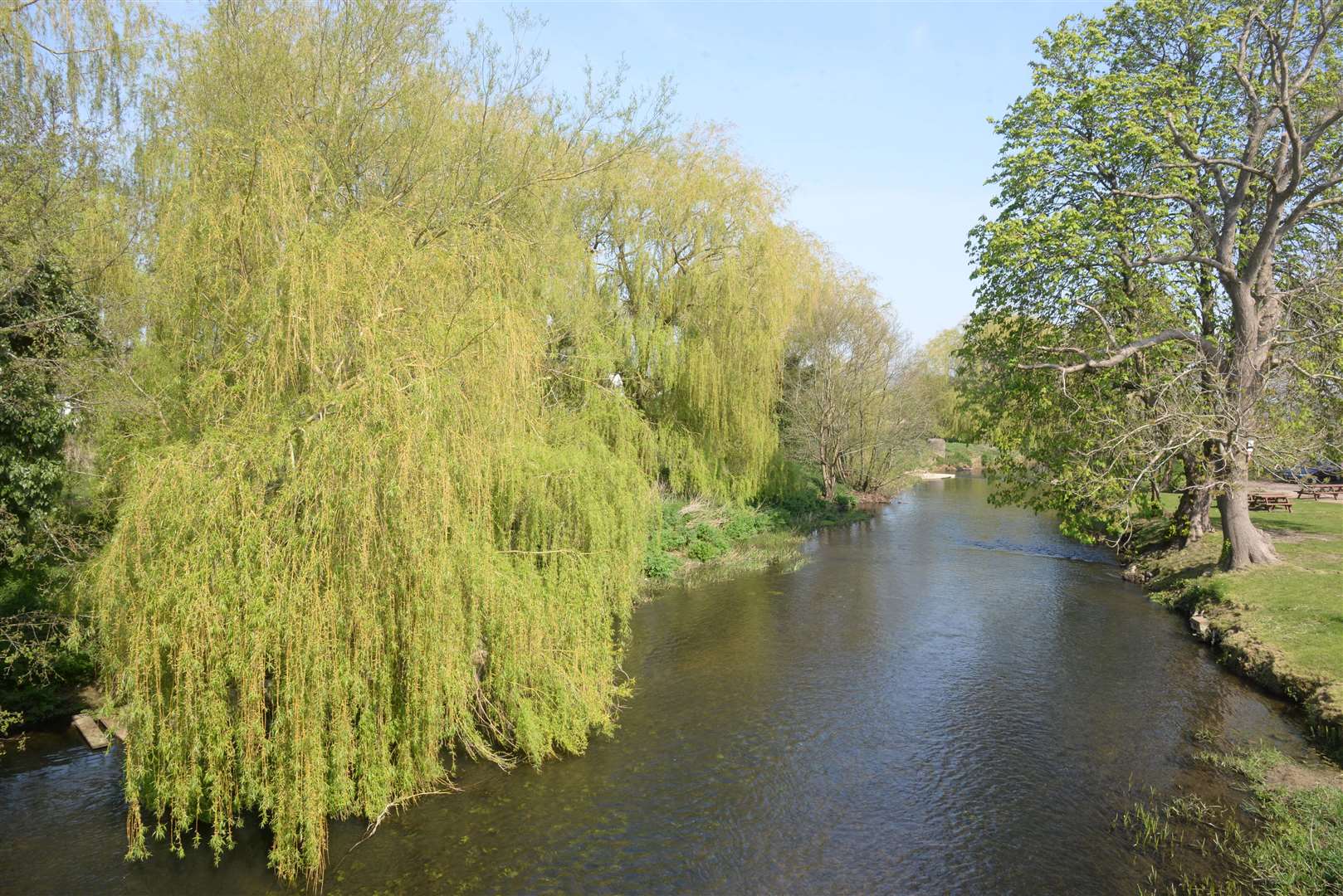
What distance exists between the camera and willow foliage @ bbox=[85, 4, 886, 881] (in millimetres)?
7387

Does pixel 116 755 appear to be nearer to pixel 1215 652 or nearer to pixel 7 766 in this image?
pixel 7 766

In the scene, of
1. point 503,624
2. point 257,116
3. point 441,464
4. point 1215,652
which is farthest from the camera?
point 1215,652

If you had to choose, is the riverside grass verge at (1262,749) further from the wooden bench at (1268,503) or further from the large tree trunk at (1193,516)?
the wooden bench at (1268,503)

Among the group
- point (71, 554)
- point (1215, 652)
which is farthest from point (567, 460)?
point (1215, 652)

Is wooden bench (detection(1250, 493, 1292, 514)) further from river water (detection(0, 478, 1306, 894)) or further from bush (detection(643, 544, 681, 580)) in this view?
bush (detection(643, 544, 681, 580))

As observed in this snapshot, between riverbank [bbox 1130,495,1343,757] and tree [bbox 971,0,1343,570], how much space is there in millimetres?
1089

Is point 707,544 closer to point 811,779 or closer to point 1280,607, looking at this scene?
point 811,779

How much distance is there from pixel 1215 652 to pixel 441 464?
14.6 metres

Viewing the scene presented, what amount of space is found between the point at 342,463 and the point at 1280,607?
1606cm

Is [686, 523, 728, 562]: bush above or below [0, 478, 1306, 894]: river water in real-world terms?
above

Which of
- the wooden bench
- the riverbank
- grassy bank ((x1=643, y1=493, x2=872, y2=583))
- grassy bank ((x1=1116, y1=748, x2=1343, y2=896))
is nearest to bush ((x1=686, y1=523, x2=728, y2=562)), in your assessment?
grassy bank ((x1=643, y1=493, x2=872, y2=583))

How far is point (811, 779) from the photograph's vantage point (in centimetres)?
1034

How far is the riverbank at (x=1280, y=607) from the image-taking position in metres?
12.0

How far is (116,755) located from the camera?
10.6m
